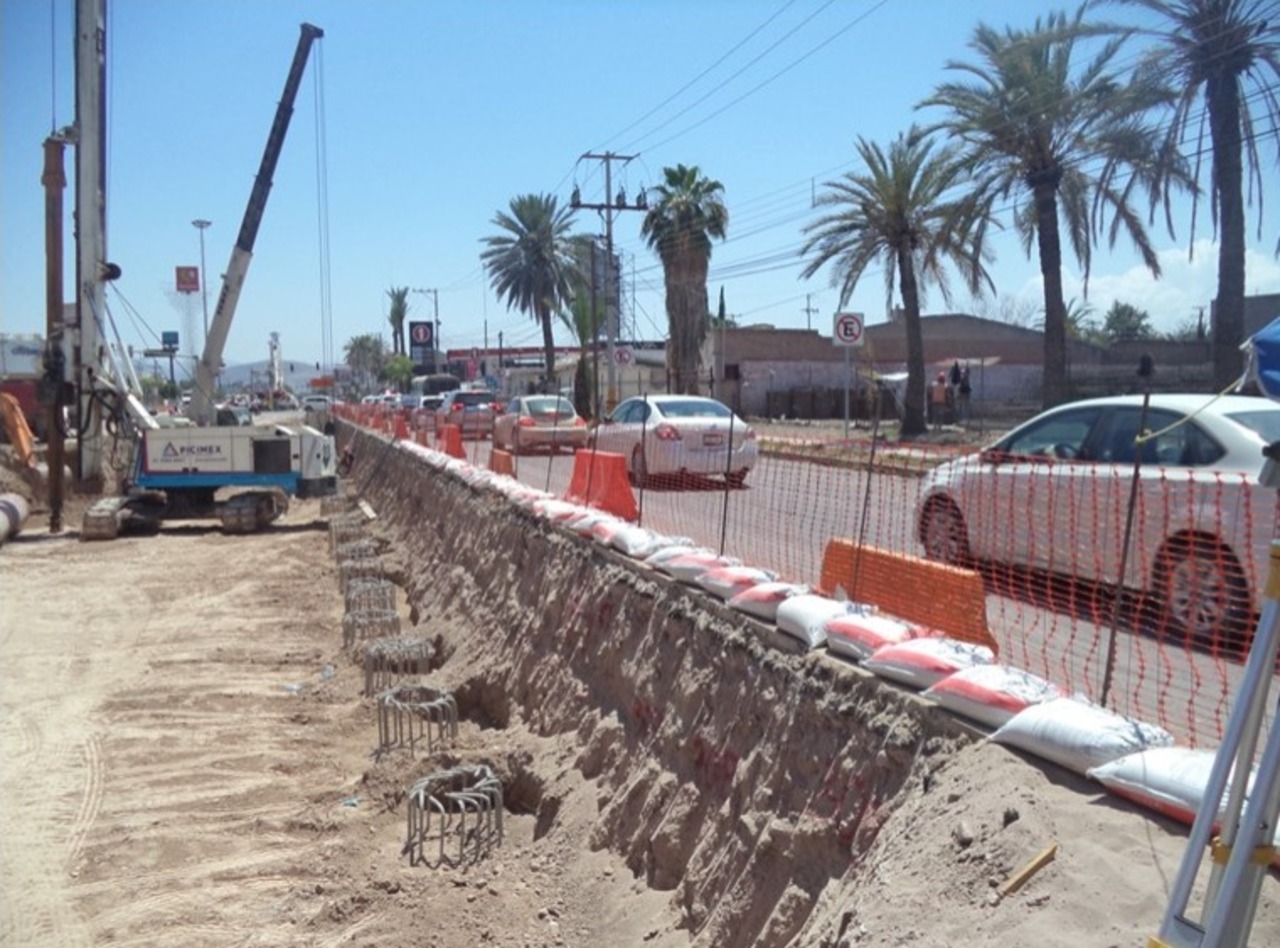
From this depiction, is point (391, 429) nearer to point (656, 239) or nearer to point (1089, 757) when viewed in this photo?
point (656, 239)

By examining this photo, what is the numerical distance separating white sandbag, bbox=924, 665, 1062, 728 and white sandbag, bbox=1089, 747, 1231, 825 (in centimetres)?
48

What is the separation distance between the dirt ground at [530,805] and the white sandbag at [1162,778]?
8 centimetres

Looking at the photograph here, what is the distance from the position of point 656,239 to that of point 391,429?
17.7m

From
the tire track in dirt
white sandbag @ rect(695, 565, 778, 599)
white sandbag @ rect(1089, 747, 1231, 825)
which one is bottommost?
the tire track in dirt

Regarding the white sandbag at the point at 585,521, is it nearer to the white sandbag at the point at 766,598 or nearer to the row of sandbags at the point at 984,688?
the row of sandbags at the point at 984,688

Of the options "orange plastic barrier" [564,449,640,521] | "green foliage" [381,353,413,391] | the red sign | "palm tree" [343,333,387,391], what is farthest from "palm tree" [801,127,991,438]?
"palm tree" [343,333,387,391]

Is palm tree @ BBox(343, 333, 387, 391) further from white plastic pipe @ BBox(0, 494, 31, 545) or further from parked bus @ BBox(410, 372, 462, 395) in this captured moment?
white plastic pipe @ BBox(0, 494, 31, 545)

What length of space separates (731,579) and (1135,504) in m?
2.38

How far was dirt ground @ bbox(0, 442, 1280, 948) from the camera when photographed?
381cm

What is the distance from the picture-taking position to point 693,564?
7523 mm

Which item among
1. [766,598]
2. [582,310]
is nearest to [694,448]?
[766,598]

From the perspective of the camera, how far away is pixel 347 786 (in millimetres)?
8656

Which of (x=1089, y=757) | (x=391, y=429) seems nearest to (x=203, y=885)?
(x=1089, y=757)

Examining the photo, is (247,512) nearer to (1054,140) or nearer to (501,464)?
(501,464)
